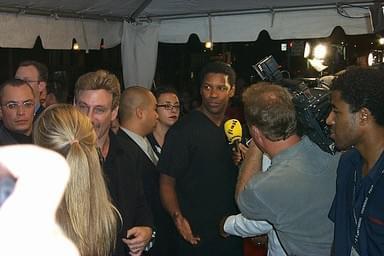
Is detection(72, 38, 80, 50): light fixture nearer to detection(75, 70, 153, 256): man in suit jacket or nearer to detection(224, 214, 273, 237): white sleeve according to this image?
detection(75, 70, 153, 256): man in suit jacket

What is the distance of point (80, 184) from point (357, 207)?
126 centimetres

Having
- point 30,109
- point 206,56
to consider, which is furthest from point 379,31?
point 206,56

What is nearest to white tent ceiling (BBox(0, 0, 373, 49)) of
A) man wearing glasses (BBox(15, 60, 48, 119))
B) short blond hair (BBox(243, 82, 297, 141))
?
man wearing glasses (BBox(15, 60, 48, 119))

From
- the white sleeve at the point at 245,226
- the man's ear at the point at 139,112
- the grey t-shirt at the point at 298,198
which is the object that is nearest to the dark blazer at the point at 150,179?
the man's ear at the point at 139,112

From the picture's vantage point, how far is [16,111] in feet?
12.2

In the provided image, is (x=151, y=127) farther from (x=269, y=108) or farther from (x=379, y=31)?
(x=379, y=31)

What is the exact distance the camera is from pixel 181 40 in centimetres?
590

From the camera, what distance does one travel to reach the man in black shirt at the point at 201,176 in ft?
12.2

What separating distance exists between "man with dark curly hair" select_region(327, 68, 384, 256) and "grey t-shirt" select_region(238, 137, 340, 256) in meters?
0.08

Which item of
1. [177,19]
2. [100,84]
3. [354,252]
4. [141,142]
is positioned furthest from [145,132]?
[177,19]

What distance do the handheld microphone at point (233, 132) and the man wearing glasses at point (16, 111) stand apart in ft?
4.57

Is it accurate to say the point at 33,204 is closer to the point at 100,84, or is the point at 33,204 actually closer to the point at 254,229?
the point at 100,84

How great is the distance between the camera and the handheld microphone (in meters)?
3.75

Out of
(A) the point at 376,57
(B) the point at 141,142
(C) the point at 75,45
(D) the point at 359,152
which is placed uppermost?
(C) the point at 75,45
